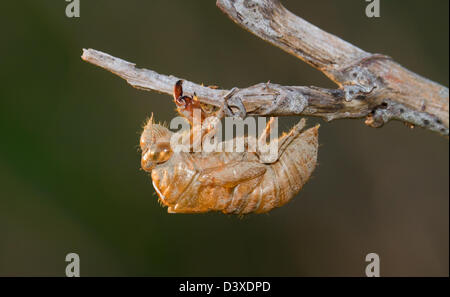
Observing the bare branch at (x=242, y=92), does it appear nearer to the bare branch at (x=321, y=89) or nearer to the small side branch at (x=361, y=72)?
the bare branch at (x=321, y=89)

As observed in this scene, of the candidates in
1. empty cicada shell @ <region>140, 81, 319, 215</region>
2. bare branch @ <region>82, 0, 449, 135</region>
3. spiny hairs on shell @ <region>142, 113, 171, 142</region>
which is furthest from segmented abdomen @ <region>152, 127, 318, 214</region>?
bare branch @ <region>82, 0, 449, 135</region>

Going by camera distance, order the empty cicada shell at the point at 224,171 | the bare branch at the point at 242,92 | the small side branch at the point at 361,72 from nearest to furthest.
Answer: the bare branch at the point at 242,92, the small side branch at the point at 361,72, the empty cicada shell at the point at 224,171

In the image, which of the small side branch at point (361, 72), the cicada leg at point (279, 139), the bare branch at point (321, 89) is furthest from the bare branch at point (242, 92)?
the cicada leg at point (279, 139)

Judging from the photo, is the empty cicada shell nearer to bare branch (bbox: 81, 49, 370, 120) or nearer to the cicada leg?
the cicada leg

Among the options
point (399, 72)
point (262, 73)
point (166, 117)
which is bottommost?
point (399, 72)

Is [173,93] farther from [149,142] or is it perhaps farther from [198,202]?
[198,202]

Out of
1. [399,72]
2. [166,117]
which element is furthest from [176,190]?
[166,117]
